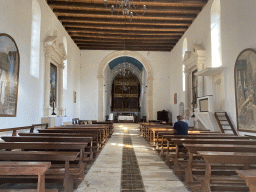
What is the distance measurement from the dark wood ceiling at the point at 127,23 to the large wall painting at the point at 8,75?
437 cm

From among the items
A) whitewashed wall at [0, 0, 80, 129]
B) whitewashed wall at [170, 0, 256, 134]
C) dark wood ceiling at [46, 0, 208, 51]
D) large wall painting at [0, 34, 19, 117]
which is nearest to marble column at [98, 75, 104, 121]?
dark wood ceiling at [46, 0, 208, 51]

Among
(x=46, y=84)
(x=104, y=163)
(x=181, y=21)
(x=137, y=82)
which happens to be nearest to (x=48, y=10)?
(x=46, y=84)

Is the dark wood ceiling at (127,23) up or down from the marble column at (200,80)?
up

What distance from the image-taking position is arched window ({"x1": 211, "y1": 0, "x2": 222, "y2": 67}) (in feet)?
29.9

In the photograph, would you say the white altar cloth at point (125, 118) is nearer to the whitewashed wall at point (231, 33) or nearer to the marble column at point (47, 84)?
the whitewashed wall at point (231, 33)

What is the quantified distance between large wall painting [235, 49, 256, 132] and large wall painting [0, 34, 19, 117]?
680cm

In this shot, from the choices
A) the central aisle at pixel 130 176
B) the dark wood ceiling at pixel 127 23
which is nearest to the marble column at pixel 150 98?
the dark wood ceiling at pixel 127 23

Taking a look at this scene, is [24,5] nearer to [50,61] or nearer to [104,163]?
[50,61]

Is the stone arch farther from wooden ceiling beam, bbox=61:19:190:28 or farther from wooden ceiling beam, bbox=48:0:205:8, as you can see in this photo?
wooden ceiling beam, bbox=48:0:205:8

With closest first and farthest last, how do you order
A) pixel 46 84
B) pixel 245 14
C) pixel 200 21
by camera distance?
pixel 245 14 < pixel 46 84 < pixel 200 21

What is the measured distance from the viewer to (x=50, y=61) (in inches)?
390

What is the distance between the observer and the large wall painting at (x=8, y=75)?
19.2 feet

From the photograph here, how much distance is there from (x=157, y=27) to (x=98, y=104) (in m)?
7.19

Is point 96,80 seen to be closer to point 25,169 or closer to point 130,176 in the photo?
point 130,176
